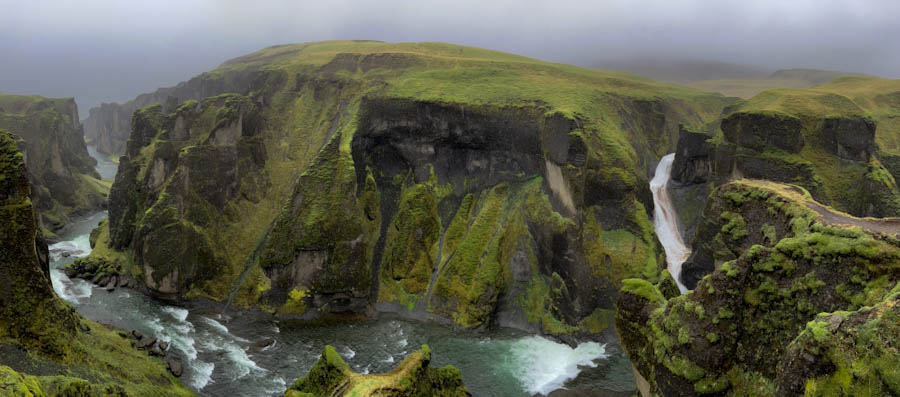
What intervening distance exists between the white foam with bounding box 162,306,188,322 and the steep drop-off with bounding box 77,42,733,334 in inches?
80.3

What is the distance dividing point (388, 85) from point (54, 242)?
64.6 metres

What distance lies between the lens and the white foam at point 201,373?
43.2 metres

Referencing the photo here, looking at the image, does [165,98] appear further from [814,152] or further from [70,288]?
[814,152]

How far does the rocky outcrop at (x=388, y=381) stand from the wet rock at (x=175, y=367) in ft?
54.6

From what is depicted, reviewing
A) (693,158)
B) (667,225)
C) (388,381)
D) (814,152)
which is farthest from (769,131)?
(388,381)

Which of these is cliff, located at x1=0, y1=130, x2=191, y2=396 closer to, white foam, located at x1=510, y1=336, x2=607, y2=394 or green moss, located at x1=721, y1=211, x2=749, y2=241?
white foam, located at x1=510, y1=336, x2=607, y2=394

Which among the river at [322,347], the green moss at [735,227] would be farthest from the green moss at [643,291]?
the river at [322,347]

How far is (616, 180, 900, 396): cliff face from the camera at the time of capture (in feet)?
53.2

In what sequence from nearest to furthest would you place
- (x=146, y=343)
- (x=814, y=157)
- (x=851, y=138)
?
(x=146, y=343) → (x=851, y=138) → (x=814, y=157)

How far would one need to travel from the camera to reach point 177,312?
58.9 m

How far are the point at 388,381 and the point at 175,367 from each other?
26.0 m

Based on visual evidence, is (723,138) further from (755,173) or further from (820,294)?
(820,294)

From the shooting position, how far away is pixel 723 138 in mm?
66500

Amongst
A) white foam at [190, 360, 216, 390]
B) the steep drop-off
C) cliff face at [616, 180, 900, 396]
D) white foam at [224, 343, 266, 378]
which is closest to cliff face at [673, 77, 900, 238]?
the steep drop-off
